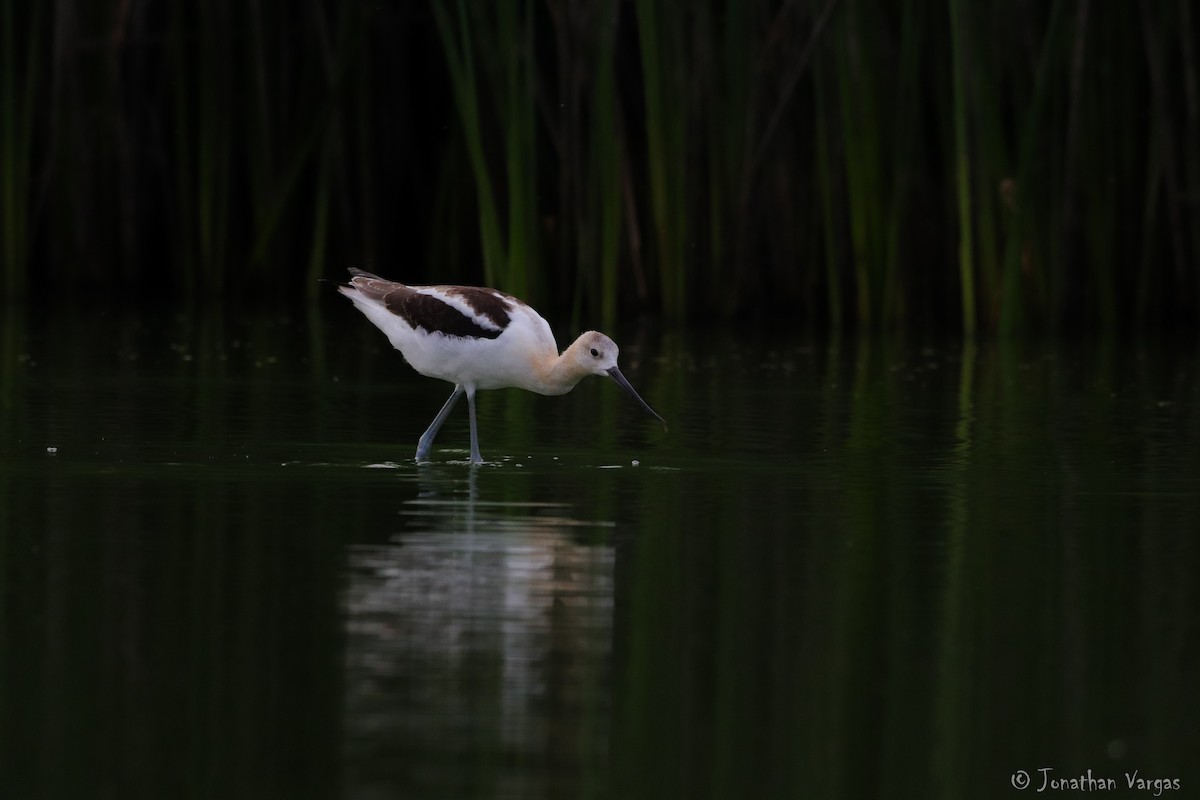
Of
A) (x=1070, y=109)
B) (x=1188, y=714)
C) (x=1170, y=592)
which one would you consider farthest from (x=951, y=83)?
(x=1188, y=714)

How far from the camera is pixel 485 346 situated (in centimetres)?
1038

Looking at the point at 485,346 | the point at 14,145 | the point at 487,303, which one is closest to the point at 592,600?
the point at 485,346

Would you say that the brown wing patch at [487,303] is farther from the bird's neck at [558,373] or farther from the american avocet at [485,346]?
the bird's neck at [558,373]

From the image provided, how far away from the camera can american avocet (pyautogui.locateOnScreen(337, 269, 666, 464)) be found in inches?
407

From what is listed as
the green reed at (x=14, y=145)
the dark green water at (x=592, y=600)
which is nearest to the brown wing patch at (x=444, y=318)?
the dark green water at (x=592, y=600)

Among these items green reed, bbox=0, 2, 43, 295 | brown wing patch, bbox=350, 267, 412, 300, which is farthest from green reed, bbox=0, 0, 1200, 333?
brown wing patch, bbox=350, 267, 412, 300

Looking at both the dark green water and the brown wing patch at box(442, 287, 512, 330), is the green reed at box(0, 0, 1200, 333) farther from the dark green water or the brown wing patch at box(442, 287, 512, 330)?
the brown wing patch at box(442, 287, 512, 330)

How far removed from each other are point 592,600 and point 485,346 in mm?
3953

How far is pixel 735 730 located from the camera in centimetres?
505

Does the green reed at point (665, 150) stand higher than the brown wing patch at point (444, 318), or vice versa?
the green reed at point (665, 150)

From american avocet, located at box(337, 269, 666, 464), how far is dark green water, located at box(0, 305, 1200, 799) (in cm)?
32

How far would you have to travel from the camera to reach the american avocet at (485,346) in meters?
10.3

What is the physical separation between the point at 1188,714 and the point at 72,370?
9895mm

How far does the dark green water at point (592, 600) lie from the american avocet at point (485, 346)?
316mm
